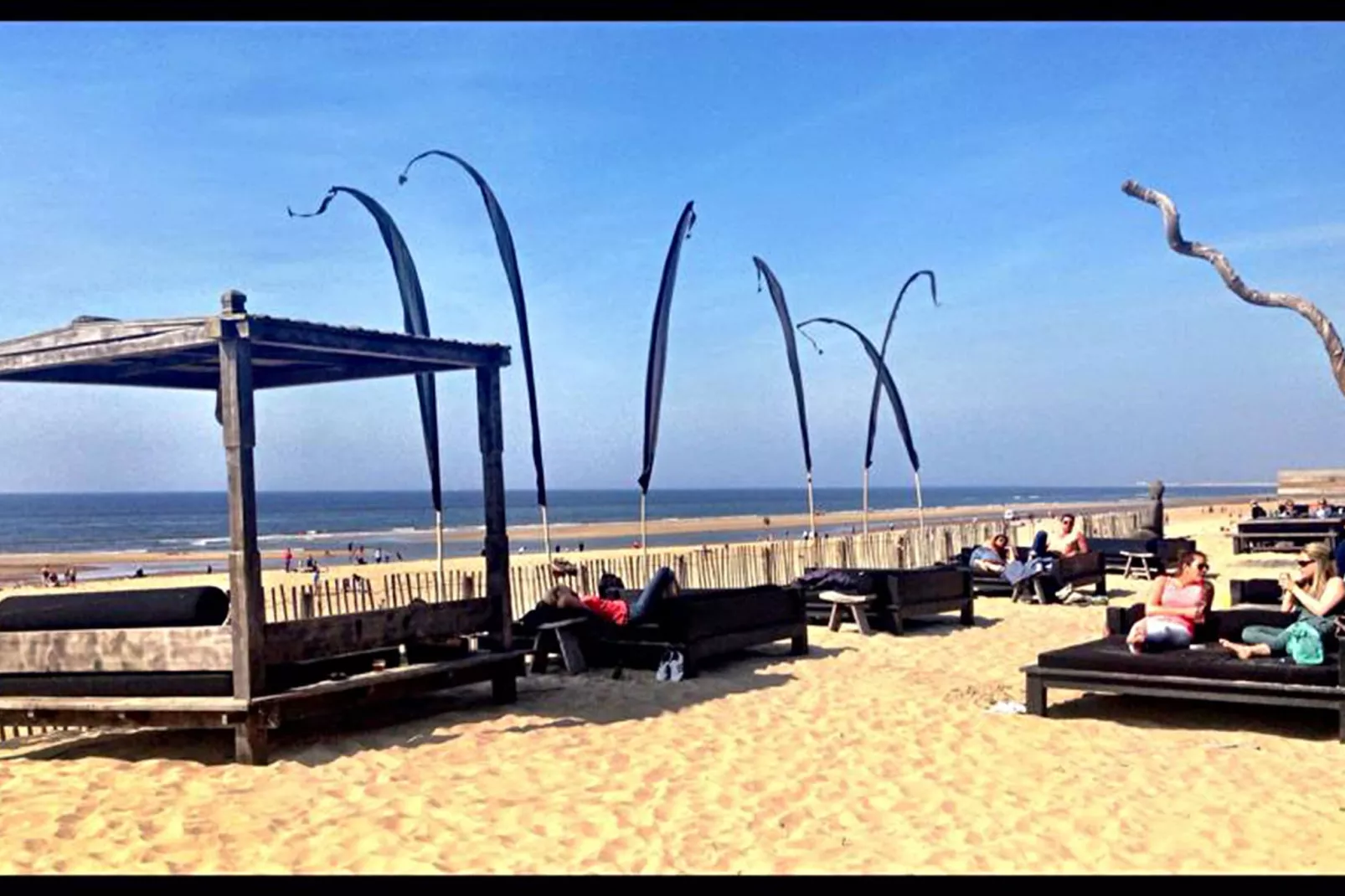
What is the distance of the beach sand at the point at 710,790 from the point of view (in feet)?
17.4

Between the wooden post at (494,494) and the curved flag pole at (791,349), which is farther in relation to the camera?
the curved flag pole at (791,349)

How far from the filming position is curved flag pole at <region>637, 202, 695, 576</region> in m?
15.0

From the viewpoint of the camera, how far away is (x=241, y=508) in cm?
736

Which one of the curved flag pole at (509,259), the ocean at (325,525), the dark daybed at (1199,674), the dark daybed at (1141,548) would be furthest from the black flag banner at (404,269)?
the ocean at (325,525)

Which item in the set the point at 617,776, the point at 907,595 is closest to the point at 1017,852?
the point at 617,776

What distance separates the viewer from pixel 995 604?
1592 centimetres

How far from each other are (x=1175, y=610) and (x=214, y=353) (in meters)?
7.12

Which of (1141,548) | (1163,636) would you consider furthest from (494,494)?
(1141,548)

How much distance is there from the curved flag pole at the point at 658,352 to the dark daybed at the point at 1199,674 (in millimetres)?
6923

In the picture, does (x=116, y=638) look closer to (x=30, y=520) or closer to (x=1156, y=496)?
(x=1156, y=496)

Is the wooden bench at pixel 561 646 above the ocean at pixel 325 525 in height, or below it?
below

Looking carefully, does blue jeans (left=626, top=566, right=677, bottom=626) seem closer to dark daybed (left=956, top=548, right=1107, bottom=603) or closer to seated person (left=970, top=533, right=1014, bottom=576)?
dark daybed (left=956, top=548, right=1107, bottom=603)

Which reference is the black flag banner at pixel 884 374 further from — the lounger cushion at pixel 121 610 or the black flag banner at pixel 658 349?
the lounger cushion at pixel 121 610
